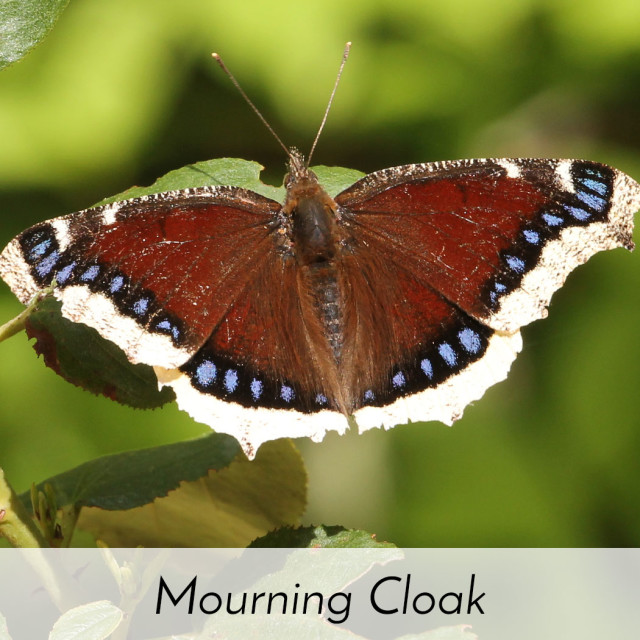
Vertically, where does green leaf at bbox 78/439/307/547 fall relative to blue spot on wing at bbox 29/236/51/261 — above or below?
below

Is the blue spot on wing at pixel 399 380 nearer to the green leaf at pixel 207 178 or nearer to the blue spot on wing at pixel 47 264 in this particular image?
the green leaf at pixel 207 178

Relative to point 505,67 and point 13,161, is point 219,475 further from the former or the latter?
point 505,67

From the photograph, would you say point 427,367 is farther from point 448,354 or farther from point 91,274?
point 91,274

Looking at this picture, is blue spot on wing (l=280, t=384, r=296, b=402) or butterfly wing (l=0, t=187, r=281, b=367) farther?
blue spot on wing (l=280, t=384, r=296, b=402)

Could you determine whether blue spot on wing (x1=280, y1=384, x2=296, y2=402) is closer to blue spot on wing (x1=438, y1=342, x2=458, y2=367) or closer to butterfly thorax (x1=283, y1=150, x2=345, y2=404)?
butterfly thorax (x1=283, y1=150, x2=345, y2=404)

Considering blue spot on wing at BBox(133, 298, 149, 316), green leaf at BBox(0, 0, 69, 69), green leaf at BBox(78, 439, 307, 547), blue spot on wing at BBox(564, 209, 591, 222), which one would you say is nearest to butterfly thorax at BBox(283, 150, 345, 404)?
green leaf at BBox(78, 439, 307, 547)

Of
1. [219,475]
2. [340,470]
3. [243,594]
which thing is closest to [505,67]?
[340,470]

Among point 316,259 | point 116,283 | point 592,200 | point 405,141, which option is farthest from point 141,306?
point 405,141
